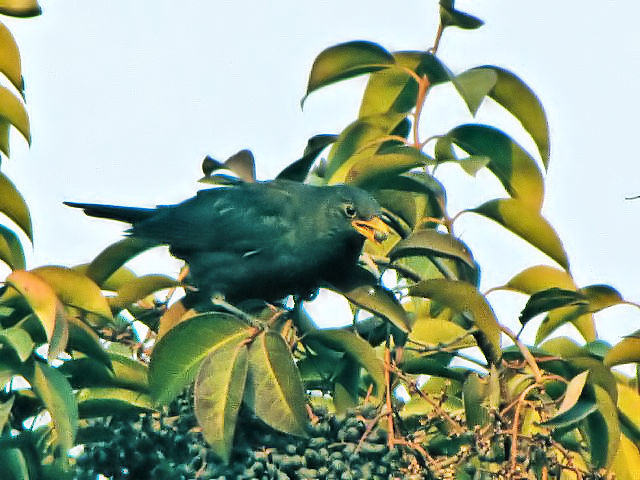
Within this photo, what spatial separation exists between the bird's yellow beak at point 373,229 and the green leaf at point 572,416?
691 mm

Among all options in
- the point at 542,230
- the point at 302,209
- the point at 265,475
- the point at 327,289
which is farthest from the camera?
the point at 302,209

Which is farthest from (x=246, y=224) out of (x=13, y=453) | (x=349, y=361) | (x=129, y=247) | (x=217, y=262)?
(x=13, y=453)

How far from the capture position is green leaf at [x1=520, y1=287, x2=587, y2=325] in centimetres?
295

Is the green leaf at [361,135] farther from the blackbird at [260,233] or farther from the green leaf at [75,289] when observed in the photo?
the green leaf at [75,289]

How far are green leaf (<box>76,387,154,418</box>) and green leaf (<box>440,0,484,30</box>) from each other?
1.22m

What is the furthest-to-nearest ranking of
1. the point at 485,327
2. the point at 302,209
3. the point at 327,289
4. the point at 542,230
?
the point at 302,209 < the point at 327,289 < the point at 542,230 < the point at 485,327

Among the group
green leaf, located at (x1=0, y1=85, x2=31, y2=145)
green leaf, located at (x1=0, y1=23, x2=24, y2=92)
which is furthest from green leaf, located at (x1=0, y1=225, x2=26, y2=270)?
green leaf, located at (x1=0, y1=23, x2=24, y2=92)

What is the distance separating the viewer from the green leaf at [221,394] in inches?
104

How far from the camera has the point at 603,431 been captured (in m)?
2.89

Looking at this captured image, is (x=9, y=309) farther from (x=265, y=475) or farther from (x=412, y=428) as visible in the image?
(x=412, y=428)

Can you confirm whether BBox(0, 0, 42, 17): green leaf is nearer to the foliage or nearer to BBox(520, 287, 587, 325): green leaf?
the foliage

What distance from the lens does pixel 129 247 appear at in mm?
3334

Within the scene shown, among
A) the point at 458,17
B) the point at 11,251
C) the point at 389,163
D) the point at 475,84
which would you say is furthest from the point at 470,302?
the point at 11,251

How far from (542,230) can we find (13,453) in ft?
4.54
